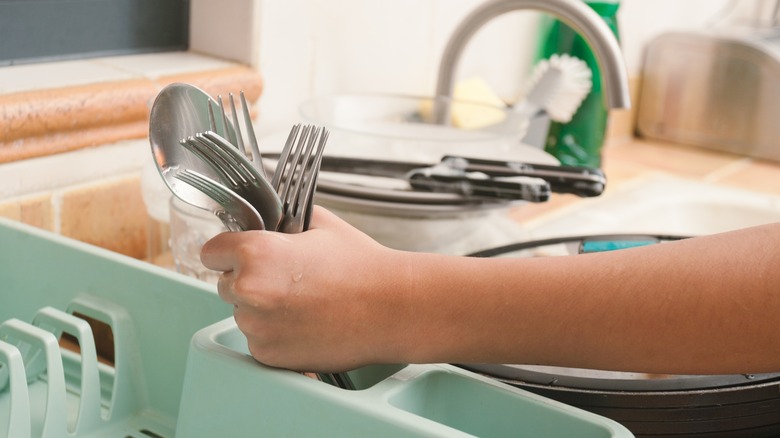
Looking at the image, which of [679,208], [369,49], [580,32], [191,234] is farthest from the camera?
[679,208]

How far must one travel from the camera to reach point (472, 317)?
0.47 m

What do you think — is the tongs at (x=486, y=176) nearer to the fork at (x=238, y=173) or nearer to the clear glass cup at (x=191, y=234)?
the clear glass cup at (x=191, y=234)

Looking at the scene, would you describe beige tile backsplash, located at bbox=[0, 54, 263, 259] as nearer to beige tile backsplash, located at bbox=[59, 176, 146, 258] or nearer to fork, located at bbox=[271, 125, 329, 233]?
beige tile backsplash, located at bbox=[59, 176, 146, 258]

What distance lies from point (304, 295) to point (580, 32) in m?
0.74

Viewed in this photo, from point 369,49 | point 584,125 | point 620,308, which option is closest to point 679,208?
point 584,125

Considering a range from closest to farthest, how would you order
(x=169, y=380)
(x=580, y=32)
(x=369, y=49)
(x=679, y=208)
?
(x=169, y=380) < (x=580, y=32) < (x=369, y=49) < (x=679, y=208)

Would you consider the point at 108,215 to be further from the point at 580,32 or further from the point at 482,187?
the point at 580,32

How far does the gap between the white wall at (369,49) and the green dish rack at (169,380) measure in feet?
1.51

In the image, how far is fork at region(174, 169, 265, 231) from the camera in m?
0.43

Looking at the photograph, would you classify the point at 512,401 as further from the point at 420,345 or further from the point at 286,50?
the point at 286,50

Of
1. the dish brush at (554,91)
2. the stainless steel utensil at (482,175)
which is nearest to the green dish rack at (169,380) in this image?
the stainless steel utensil at (482,175)

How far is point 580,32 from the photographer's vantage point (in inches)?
42.5

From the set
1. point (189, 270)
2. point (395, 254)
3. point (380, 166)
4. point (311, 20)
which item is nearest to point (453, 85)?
point (311, 20)

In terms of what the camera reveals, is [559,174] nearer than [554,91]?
A: Yes
